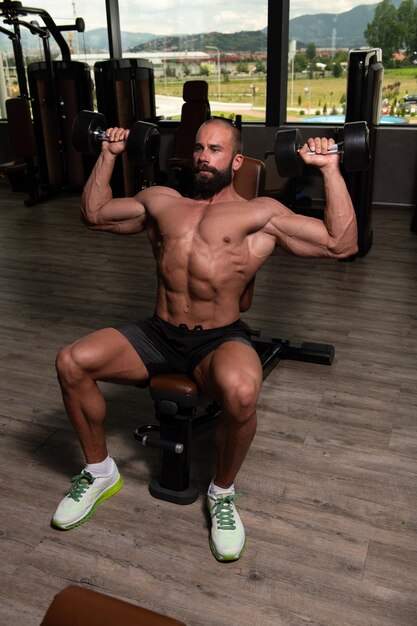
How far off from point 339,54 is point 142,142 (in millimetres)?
3854

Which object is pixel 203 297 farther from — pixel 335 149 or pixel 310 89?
pixel 310 89

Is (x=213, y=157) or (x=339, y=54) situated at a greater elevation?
(x=339, y=54)

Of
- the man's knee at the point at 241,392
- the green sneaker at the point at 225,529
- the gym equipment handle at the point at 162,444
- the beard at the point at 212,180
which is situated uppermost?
the beard at the point at 212,180

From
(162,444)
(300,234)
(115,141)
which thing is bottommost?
(162,444)

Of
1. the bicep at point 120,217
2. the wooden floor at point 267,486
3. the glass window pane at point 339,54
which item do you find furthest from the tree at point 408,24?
the bicep at point 120,217

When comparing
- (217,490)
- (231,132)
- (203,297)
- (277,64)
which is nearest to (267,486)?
(217,490)

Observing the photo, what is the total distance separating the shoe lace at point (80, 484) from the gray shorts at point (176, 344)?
33 cm

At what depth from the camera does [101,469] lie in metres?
1.71

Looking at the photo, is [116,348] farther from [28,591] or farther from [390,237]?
[390,237]

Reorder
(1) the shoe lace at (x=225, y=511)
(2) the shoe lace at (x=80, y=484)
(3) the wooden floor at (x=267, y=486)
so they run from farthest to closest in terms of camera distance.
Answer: (2) the shoe lace at (x=80, y=484), (1) the shoe lace at (x=225, y=511), (3) the wooden floor at (x=267, y=486)

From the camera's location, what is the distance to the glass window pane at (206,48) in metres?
5.21

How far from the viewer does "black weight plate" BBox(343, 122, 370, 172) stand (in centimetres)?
161

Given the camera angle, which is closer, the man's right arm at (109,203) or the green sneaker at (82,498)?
the green sneaker at (82,498)

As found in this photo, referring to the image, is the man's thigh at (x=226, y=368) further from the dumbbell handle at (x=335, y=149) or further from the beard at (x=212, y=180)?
the dumbbell handle at (x=335, y=149)
